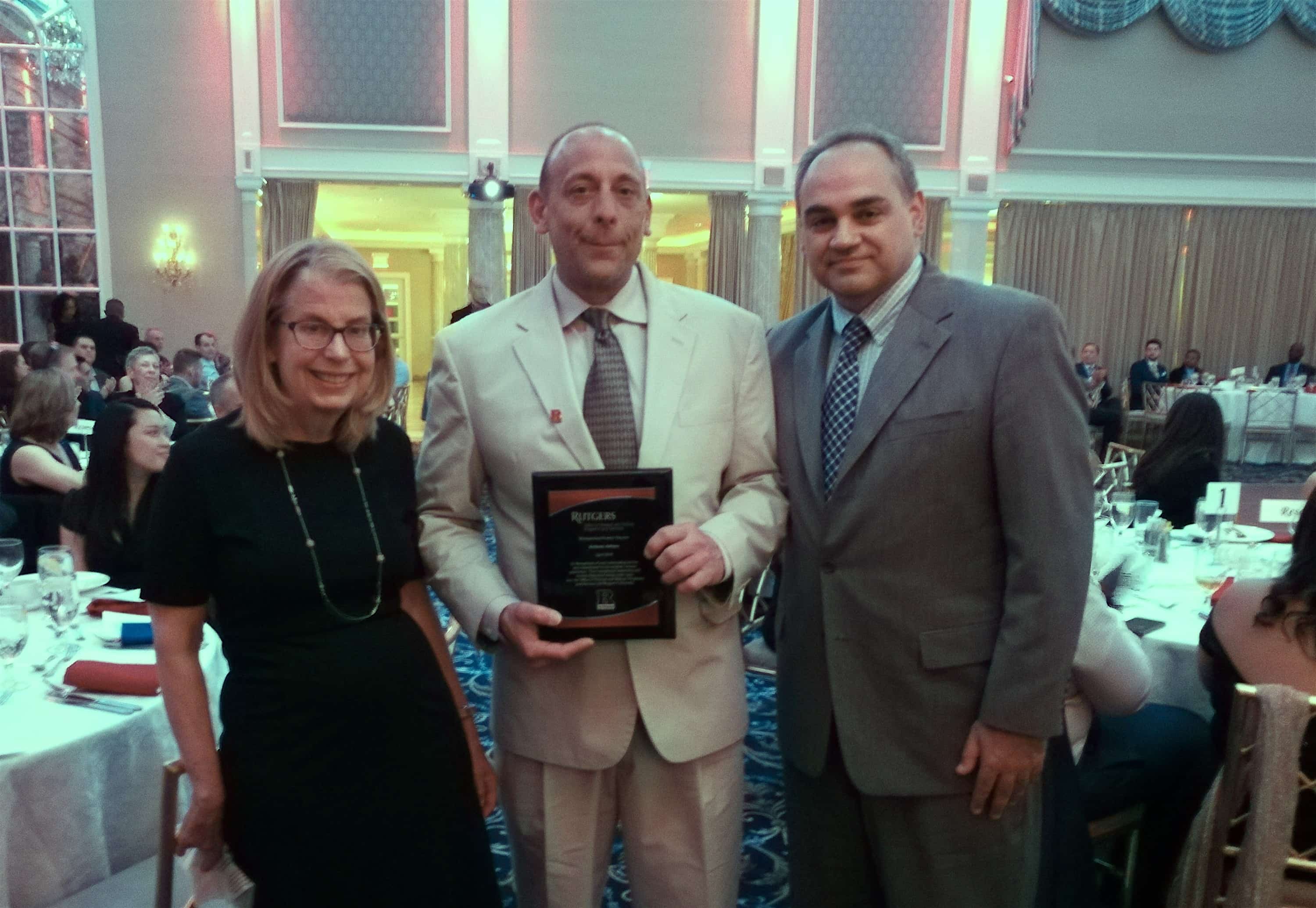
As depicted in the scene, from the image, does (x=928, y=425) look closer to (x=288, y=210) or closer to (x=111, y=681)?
(x=111, y=681)

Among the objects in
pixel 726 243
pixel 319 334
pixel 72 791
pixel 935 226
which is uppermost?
pixel 935 226

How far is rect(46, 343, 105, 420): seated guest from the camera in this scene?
269 inches

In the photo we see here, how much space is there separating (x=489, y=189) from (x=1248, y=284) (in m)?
10.3

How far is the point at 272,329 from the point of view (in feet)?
5.21

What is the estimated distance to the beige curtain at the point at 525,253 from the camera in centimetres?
1202

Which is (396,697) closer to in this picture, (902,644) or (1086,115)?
(902,644)

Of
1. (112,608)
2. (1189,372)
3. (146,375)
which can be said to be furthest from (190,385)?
(1189,372)

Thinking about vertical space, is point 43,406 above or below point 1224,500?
above

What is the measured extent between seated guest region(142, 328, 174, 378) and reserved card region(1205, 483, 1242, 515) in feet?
30.1

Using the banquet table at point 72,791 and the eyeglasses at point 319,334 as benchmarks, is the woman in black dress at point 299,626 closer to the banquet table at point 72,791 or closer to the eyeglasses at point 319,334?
the eyeglasses at point 319,334

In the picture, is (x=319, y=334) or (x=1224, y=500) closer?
(x=319, y=334)

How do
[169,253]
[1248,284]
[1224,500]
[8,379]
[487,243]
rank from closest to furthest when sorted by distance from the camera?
[1224,500] → [8,379] → [169,253] → [487,243] → [1248,284]

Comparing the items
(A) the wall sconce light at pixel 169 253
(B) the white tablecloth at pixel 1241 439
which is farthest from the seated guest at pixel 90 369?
(B) the white tablecloth at pixel 1241 439

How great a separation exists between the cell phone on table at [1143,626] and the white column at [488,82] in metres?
9.95
